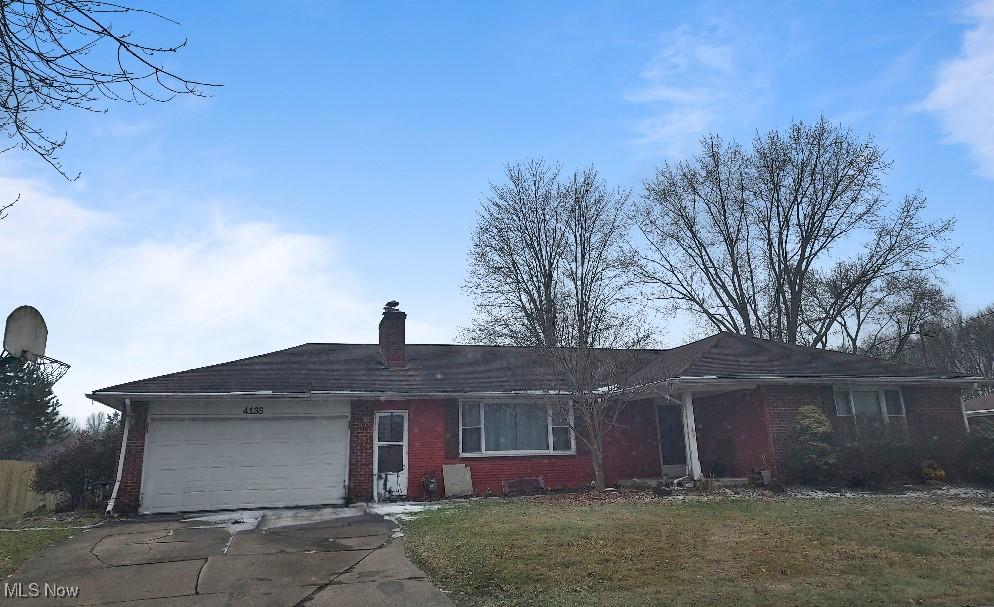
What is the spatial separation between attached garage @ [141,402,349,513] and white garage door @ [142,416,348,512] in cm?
2

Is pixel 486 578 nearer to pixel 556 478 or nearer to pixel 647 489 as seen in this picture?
pixel 647 489

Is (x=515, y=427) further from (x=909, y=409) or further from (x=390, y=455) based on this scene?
(x=909, y=409)

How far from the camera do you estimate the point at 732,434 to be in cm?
1711

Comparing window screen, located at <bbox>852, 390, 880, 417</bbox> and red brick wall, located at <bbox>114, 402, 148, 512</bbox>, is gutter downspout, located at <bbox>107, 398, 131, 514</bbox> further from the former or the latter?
window screen, located at <bbox>852, 390, 880, 417</bbox>

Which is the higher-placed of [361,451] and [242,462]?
[361,451]

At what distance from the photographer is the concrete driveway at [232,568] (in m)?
6.35

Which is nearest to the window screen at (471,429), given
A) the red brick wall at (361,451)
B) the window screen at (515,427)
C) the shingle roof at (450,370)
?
the window screen at (515,427)

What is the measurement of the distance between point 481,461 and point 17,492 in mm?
13995

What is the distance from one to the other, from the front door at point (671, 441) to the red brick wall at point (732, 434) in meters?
0.60

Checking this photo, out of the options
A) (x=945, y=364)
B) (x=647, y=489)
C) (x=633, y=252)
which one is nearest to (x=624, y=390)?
(x=647, y=489)

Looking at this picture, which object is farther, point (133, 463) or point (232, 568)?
point (133, 463)

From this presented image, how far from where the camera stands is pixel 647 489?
14.9m

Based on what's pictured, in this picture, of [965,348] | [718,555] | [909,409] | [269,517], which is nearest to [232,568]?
[269,517]

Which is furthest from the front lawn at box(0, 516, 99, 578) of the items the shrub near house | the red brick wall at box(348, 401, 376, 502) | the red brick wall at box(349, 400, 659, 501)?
the shrub near house
